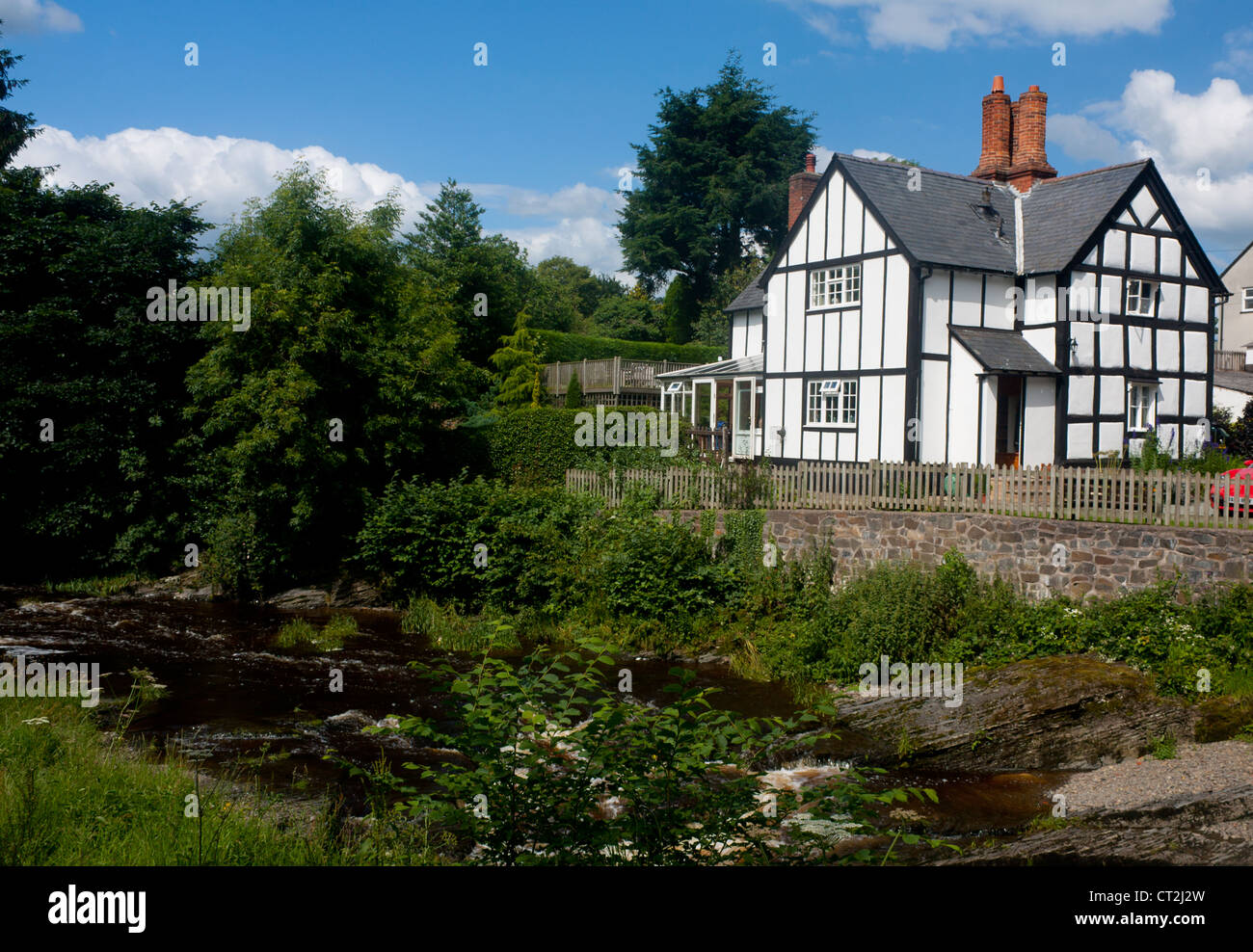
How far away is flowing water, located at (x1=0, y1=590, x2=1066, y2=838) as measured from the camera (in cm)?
998

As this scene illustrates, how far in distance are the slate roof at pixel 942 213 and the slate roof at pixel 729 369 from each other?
6173mm

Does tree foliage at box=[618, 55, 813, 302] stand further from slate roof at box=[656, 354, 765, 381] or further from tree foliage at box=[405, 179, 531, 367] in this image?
slate roof at box=[656, 354, 765, 381]

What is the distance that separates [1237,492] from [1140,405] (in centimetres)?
1296

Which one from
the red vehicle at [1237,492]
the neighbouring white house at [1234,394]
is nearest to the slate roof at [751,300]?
the neighbouring white house at [1234,394]

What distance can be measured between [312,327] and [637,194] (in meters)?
34.6

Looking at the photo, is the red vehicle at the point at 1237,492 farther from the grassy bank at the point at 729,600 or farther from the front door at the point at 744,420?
the front door at the point at 744,420

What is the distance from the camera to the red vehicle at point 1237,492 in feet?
43.2

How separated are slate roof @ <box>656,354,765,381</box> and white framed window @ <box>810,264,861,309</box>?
9.92 ft

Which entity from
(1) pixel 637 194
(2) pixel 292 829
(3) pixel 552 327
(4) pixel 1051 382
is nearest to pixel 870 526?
(4) pixel 1051 382

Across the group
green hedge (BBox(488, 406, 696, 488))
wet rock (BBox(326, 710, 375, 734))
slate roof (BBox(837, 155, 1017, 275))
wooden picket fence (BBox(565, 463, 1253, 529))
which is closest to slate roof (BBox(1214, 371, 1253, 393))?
slate roof (BBox(837, 155, 1017, 275))
